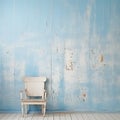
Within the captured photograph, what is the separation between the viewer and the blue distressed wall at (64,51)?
5.90 m

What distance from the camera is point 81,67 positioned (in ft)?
19.6

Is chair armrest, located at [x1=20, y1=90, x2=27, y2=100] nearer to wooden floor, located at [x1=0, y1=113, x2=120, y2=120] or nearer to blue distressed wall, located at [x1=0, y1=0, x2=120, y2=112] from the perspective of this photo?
blue distressed wall, located at [x1=0, y1=0, x2=120, y2=112]

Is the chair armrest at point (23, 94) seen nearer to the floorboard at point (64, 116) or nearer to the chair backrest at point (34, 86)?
the chair backrest at point (34, 86)

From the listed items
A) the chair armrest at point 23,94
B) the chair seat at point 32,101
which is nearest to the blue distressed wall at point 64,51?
the chair armrest at point 23,94

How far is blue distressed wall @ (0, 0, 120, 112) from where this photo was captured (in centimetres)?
590

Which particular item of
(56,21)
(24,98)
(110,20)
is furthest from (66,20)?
(24,98)

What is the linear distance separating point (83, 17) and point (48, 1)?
2.71 ft

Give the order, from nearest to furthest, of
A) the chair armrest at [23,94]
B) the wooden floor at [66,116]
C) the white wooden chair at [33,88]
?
the wooden floor at [66,116]
the chair armrest at [23,94]
the white wooden chair at [33,88]

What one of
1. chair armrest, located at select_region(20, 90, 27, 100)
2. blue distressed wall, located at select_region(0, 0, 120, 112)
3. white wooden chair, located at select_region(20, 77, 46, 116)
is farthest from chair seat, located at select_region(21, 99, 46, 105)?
blue distressed wall, located at select_region(0, 0, 120, 112)

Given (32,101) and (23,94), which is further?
(23,94)

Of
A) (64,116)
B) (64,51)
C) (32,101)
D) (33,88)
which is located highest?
(64,51)

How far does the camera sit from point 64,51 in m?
5.95

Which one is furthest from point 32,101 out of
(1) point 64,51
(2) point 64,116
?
(1) point 64,51

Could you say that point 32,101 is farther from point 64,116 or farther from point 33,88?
point 64,116
